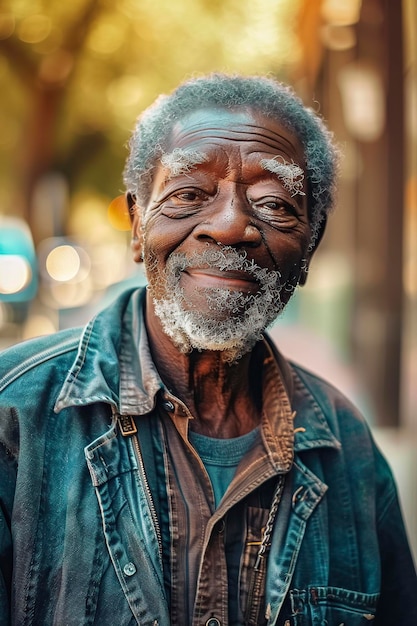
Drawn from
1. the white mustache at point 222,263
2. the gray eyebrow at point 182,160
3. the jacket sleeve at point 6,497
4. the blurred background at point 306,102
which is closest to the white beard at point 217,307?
the white mustache at point 222,263

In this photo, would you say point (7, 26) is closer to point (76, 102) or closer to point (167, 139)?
point (76, 102)

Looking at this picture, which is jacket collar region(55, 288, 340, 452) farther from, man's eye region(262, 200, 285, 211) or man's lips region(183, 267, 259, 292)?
man's eye region(262, 200, 285, 211)

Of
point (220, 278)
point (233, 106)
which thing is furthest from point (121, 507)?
point (233, 106)

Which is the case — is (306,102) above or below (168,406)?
above

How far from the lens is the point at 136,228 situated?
2.38 metres

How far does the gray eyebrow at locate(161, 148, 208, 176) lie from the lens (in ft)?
6.86

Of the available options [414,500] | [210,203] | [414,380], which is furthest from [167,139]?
[414,380]

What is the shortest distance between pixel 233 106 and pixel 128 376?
849 millimetres

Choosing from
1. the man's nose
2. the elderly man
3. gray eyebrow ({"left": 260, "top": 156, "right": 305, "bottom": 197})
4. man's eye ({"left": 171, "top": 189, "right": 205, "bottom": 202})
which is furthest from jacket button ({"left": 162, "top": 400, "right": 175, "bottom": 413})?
gray eyebrow ({"left": 260, "top": 156, "right": 305, "bottom": 197})

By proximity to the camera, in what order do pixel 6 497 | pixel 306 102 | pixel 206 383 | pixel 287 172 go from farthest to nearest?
pixel 306 102
pixel 206 383
pixel 287 172
pixel 6 497

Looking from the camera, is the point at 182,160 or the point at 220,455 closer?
the point at 182,160

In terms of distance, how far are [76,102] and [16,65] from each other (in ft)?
8.61

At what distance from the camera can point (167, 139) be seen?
7.25ft

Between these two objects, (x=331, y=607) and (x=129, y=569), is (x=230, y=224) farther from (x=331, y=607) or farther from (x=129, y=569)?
(x=331, y=607)
